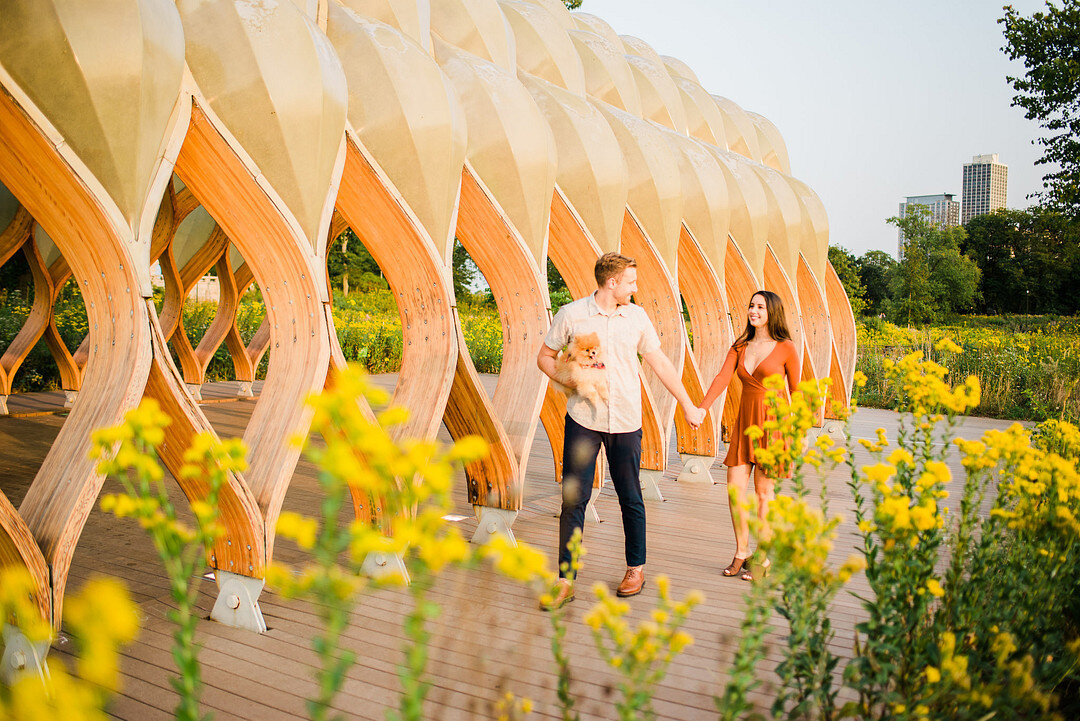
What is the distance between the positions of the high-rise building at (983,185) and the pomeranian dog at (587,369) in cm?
14722

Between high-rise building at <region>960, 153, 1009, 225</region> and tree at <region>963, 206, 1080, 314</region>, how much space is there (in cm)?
8784

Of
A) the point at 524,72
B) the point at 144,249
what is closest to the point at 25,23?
the point at 144,249

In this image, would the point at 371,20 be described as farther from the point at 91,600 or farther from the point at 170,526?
the point at 91,600

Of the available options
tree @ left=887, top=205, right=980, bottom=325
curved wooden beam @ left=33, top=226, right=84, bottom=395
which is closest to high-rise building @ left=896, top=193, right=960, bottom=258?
A: tree @ left=887, top=205, right=980, bottom=325

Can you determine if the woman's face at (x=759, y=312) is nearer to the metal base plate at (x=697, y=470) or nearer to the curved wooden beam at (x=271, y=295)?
the curved wooden beam at (x=271, y=295)

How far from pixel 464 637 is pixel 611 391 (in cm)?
134

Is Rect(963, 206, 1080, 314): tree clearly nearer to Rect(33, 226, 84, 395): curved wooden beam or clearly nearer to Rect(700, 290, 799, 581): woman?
Rect(700, 290, 799, 581): woman

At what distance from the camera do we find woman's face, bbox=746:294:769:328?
15.0 ft

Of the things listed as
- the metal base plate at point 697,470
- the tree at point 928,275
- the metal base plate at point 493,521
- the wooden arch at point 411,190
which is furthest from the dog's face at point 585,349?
the tree at point 928,275

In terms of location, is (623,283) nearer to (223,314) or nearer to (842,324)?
(842,324)

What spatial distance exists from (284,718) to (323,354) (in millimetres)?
1667

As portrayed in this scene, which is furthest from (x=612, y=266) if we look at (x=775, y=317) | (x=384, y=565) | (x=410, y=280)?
(x=384, y=565)

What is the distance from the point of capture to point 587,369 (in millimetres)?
3982

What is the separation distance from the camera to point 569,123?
6113mm
